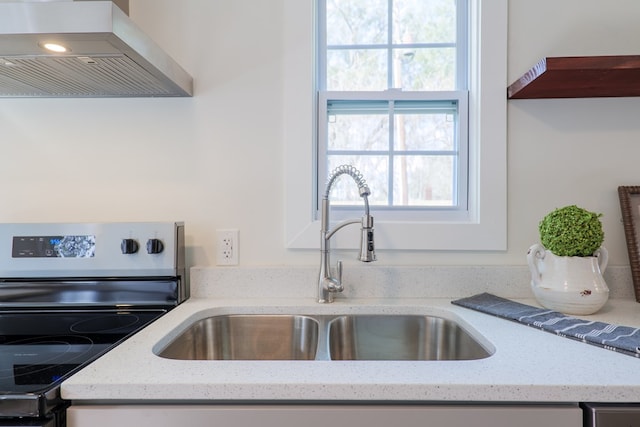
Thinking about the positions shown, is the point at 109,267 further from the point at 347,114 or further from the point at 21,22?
the point at 347,114

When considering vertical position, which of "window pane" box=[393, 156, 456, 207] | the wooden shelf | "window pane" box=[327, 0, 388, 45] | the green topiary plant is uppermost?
"window pane" box=[327, 0, 388, 45]

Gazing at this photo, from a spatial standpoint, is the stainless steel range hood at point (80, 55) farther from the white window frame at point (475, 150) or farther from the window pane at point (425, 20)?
the window pane at point (425, 20)

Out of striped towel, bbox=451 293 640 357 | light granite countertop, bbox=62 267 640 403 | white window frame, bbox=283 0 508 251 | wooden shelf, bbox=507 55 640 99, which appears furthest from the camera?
white window frame, bbox=283 0 508 251

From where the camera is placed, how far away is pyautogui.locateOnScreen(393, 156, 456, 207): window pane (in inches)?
52.4

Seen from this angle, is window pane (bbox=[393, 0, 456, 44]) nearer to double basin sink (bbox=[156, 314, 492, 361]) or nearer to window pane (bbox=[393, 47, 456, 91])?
window pane (bbox=[393, 47, 456, 91])

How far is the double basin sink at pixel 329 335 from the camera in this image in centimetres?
108

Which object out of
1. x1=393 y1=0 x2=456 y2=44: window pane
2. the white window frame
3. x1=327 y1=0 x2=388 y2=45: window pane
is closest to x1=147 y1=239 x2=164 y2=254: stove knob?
the white window frame

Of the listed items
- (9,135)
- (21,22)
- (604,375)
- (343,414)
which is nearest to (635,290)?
(604,375)

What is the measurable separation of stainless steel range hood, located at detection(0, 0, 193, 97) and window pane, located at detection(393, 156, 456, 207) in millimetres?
817

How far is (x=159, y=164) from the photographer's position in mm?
1250

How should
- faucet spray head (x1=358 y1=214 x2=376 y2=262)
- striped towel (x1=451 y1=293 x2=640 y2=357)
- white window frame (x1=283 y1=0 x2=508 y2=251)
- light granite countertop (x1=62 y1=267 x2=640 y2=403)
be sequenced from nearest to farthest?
light granite countertop (x1=62 y1=267 x2=640 y2=403), striped towel (x1=451 y1=293 x2=640 y2=357), faucet spray head (x1=358 y1=214 x2=376 y2=262), white window frame (x1=283 y1=0 x2=508 y2=251)

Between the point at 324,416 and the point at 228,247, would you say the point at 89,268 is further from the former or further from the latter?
the point at 324,416

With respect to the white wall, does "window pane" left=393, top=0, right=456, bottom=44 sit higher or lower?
higher

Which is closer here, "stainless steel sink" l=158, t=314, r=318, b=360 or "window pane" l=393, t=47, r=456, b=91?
"stainless steel sink" l=158, t=314, r=318, b=360
